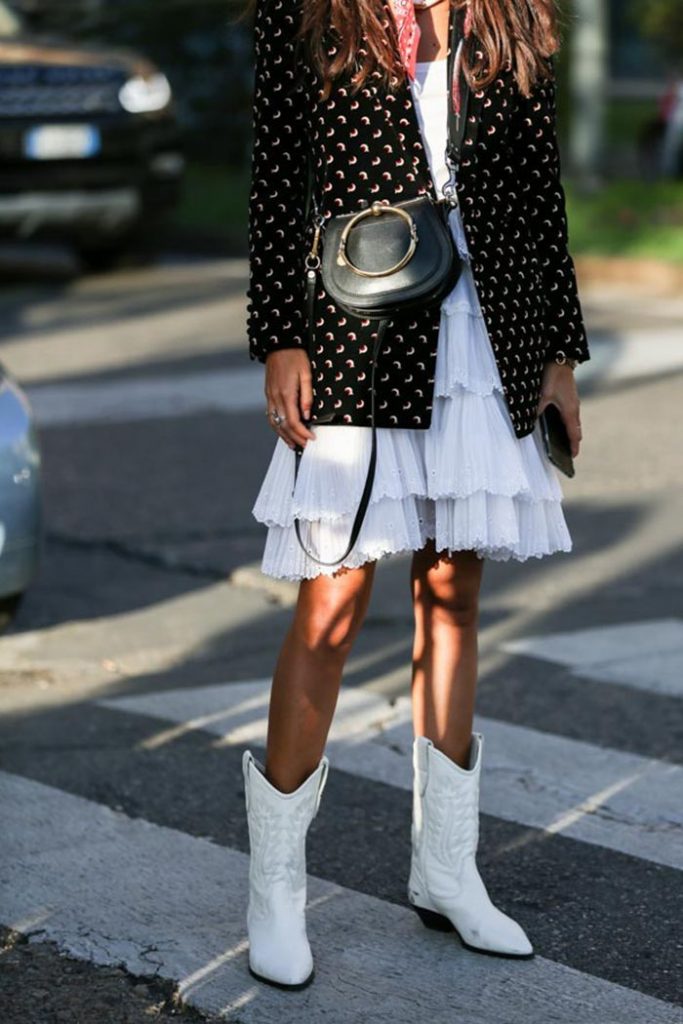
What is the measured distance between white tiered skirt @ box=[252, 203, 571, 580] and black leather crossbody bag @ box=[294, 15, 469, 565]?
27mm

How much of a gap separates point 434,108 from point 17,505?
2.33 meters

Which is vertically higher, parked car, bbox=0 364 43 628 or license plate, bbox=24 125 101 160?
parked car, bbox=0 364 43 628

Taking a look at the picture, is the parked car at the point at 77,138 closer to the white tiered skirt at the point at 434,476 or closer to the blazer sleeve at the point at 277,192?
the blazer sleeve at the point at 277,192

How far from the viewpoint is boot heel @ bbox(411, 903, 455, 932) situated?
3.27 m

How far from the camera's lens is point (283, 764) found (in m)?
3.07

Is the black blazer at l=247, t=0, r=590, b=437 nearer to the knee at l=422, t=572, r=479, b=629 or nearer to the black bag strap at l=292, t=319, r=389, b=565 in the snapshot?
the black bag strap at l=292, t=319, r=389, b=565

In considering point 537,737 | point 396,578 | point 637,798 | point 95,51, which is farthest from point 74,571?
point 95,51

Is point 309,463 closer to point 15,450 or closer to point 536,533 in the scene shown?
point 536,533

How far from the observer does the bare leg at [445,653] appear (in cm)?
316

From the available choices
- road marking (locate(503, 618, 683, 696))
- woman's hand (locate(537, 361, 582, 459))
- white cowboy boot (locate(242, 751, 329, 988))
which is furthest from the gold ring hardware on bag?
road marking (locate(503, 618, 683, 696))

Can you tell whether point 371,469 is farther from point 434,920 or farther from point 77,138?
point 77,138

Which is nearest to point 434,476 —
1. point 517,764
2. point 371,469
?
point 371,469

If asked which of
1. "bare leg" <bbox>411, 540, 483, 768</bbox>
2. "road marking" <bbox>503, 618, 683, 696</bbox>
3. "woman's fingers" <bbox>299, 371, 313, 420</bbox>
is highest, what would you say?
"woman's fingers" <bbox>299, 371, 313, 420</bbox>

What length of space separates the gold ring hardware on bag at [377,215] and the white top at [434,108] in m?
0.09
